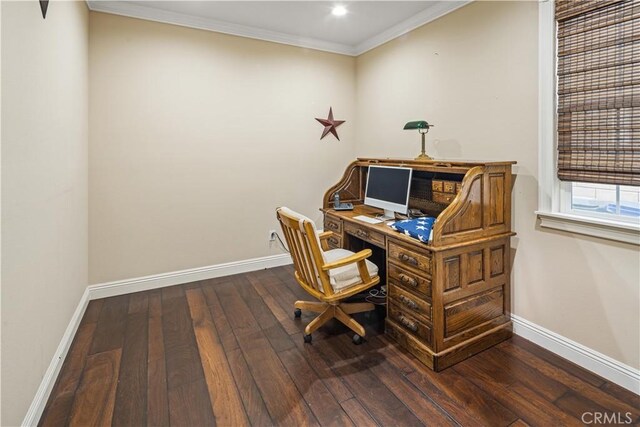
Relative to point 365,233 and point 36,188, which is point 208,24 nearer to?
point 36,188

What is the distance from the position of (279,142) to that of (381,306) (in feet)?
6.89

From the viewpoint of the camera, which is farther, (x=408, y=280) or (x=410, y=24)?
(x=410, y=24)

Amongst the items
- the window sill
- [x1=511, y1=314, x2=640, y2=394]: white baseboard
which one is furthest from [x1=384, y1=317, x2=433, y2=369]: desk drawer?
the window sill

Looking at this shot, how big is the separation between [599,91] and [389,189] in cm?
144

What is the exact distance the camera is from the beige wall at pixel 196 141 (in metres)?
3.01

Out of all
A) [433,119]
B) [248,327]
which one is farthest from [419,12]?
[248,327]

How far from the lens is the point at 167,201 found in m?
3.29

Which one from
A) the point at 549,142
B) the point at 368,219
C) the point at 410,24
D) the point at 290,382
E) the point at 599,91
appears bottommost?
the point at 290,382

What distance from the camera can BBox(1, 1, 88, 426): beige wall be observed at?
137cm

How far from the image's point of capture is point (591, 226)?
6.40ft

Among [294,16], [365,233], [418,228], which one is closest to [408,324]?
[418,228]

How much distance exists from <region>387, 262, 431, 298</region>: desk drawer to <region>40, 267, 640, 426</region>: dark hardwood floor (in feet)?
1.45

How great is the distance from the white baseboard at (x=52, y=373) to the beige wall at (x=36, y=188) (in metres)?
0.05

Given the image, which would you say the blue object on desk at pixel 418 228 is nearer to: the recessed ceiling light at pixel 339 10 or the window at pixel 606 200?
the window at pixel 606 200
